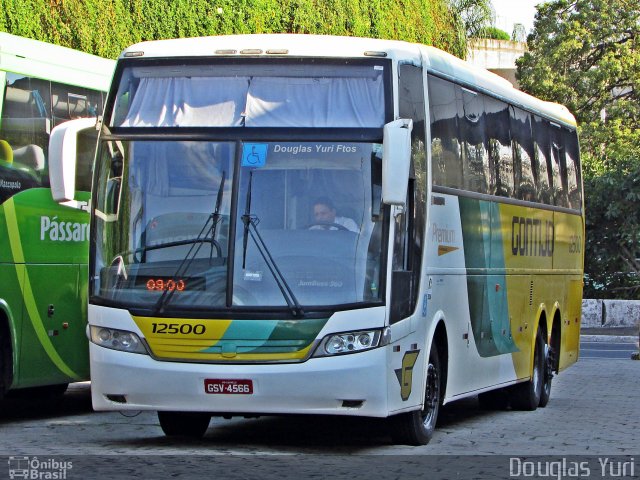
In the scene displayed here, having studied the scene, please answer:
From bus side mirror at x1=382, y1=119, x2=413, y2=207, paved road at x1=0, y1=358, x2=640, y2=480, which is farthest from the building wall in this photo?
bus side mirror at x1=382, y1=119, x2=413, y2=207

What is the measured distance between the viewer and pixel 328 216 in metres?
11.2

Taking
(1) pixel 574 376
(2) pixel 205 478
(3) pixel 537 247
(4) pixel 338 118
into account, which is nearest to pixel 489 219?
(3) pixel 537 247

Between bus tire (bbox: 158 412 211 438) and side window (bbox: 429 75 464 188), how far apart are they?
2.93 meters

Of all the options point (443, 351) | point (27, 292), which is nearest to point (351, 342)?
point (443, 351)

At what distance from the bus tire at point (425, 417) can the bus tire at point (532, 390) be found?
12.8ft

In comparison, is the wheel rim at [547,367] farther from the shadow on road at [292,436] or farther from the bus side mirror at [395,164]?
the bus side mirror at [395,164]

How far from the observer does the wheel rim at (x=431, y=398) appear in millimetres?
12406

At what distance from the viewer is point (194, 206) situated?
1127cm

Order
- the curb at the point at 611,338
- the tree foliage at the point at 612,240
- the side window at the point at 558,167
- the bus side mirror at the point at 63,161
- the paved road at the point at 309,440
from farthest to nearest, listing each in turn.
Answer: the tree foliage at the point at 612,240 < the curb at the point at 611,338 < the side window at the point at 558,167 < the bus side mirror at the point at 63,161 < the paved road at the point at 309,440

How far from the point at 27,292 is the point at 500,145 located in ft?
17.3

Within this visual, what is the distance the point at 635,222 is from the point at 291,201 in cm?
2483

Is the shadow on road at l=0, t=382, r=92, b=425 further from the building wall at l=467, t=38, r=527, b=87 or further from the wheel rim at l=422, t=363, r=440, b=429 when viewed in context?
the building wall at l=467, t=38, r=527, b=87

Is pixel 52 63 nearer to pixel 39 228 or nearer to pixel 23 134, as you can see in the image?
pixel 23 134

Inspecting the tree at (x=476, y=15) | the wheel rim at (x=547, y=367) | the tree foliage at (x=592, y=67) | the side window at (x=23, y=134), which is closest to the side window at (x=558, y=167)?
the wheel rim at (x=547, y=367)
